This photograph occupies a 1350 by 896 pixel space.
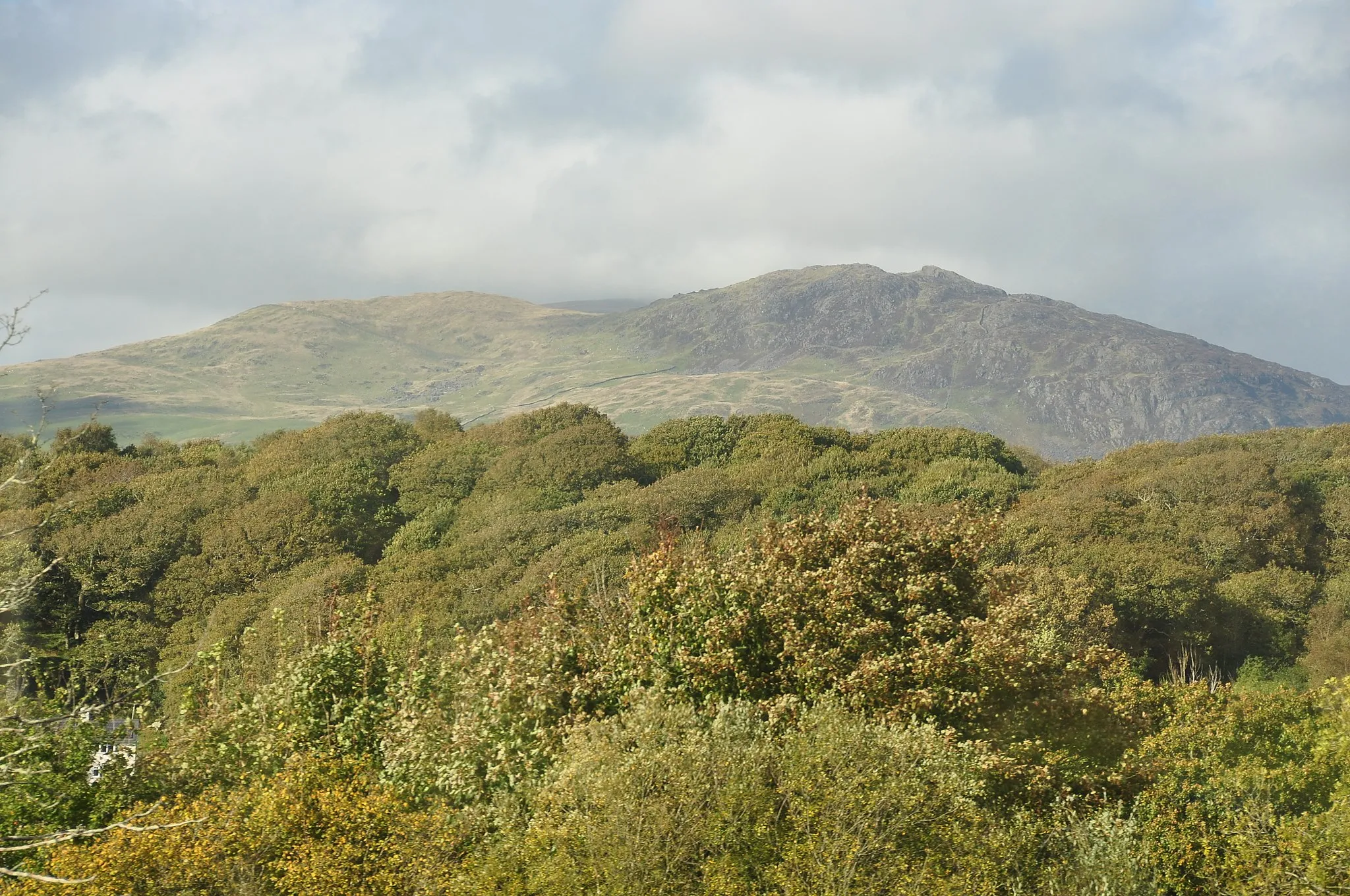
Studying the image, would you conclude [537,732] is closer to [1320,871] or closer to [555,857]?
[555,857]

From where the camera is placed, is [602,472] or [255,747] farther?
[602,472]

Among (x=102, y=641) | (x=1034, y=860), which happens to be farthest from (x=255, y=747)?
(x=102, y=641)

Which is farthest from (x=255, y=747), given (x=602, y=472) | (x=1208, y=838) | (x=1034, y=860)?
(x=602, y=472)

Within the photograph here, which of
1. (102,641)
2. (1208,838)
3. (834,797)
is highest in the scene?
(834,797)

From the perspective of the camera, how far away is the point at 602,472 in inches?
2387

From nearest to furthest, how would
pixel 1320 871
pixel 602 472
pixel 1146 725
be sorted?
pixel 1320 871
pixel 1146 725
pixel 602 472

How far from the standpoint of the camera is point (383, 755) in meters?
19.6

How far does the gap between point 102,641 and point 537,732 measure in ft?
117

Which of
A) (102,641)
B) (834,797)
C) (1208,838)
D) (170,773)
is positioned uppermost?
(834,797)

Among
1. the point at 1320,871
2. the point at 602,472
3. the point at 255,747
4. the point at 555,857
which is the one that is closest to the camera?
the point at 555,857

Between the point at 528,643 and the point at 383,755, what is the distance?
354 centimetres

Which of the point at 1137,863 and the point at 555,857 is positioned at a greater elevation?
the point at 555,857

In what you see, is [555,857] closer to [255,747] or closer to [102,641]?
[255,747]

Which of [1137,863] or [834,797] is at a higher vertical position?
[834,797]
